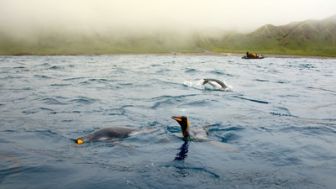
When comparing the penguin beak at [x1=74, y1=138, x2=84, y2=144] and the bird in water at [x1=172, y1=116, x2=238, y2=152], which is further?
the bird in water at [x1=172, y1=116, x2=238, y2=152]

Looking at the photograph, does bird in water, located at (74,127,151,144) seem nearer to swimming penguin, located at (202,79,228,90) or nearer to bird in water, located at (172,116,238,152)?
bird in water, located at (172,116,238,152)

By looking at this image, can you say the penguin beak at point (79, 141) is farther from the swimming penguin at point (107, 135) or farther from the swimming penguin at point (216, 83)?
the swimming penguin at point (216, 83)

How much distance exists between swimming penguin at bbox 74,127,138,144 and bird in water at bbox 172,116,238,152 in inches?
64.4

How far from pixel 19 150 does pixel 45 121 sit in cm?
373

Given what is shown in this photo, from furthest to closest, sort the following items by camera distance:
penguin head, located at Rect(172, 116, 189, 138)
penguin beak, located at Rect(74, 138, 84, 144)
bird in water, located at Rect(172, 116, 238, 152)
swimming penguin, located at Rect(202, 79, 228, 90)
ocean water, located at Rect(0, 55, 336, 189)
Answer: swimming penguin, located at Rect(202, 79, 228, 90), penguin head, located at Rect(172, 116, 189, 138), bird in water, located at Rect(172, 116, 238, 152), penguin beak, located at Rect(74, 138, 84, 144), ocean water, located at Rect(0, 55, 336, 189)

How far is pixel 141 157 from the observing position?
1004 centimetres

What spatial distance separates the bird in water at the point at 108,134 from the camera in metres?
11.4

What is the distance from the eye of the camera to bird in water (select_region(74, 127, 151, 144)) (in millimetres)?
11359

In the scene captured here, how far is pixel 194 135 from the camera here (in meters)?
12.2

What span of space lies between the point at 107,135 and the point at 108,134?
0.08 metres

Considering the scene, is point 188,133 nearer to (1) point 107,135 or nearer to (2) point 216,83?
(1) point 107,135

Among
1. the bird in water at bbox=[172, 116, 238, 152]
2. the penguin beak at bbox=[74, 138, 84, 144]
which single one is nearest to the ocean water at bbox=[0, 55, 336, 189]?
the bird in water at bbox=[172, 116, 238, 152]

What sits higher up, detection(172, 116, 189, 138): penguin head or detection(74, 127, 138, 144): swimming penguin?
detection(172, 116, 189, 138): penguin head

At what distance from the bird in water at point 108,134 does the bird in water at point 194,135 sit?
1543mm
